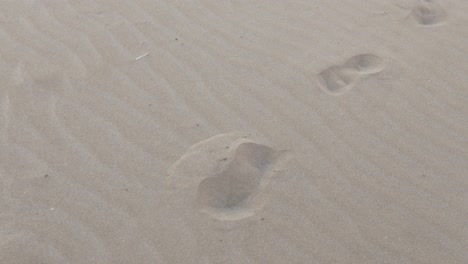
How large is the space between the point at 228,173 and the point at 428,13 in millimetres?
1799

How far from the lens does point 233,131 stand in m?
2.67

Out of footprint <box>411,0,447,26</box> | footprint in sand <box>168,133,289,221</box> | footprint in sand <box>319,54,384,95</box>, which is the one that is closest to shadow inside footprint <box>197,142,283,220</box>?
footprint in sand <box>168,133,289,221</box>

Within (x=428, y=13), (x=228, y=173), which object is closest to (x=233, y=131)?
(x=228, y=173)

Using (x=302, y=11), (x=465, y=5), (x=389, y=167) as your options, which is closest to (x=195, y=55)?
(x=302, y=11)

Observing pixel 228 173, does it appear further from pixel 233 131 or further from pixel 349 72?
pixel 349 72

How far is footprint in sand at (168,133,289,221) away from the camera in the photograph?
2.35m

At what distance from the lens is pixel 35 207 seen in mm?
2320

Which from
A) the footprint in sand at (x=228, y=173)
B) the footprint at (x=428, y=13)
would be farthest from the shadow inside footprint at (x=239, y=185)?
the footprint at (x=428, y=13)

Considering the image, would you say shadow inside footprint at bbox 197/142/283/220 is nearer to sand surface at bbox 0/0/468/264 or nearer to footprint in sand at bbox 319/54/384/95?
sand surface at bbox 0/0/468/264

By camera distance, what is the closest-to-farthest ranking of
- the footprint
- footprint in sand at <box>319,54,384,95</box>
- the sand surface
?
the sand surface, footprint in sand at <box>319,54,384,95</box>, the footprint

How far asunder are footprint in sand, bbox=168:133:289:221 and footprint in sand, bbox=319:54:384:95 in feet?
1.84

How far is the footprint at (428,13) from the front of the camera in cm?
342

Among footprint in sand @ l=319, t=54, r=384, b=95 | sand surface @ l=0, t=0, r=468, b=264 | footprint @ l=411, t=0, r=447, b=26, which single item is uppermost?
footprint @ l=411, t=0, r=447, b=26

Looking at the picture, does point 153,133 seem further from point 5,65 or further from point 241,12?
point 241,12
